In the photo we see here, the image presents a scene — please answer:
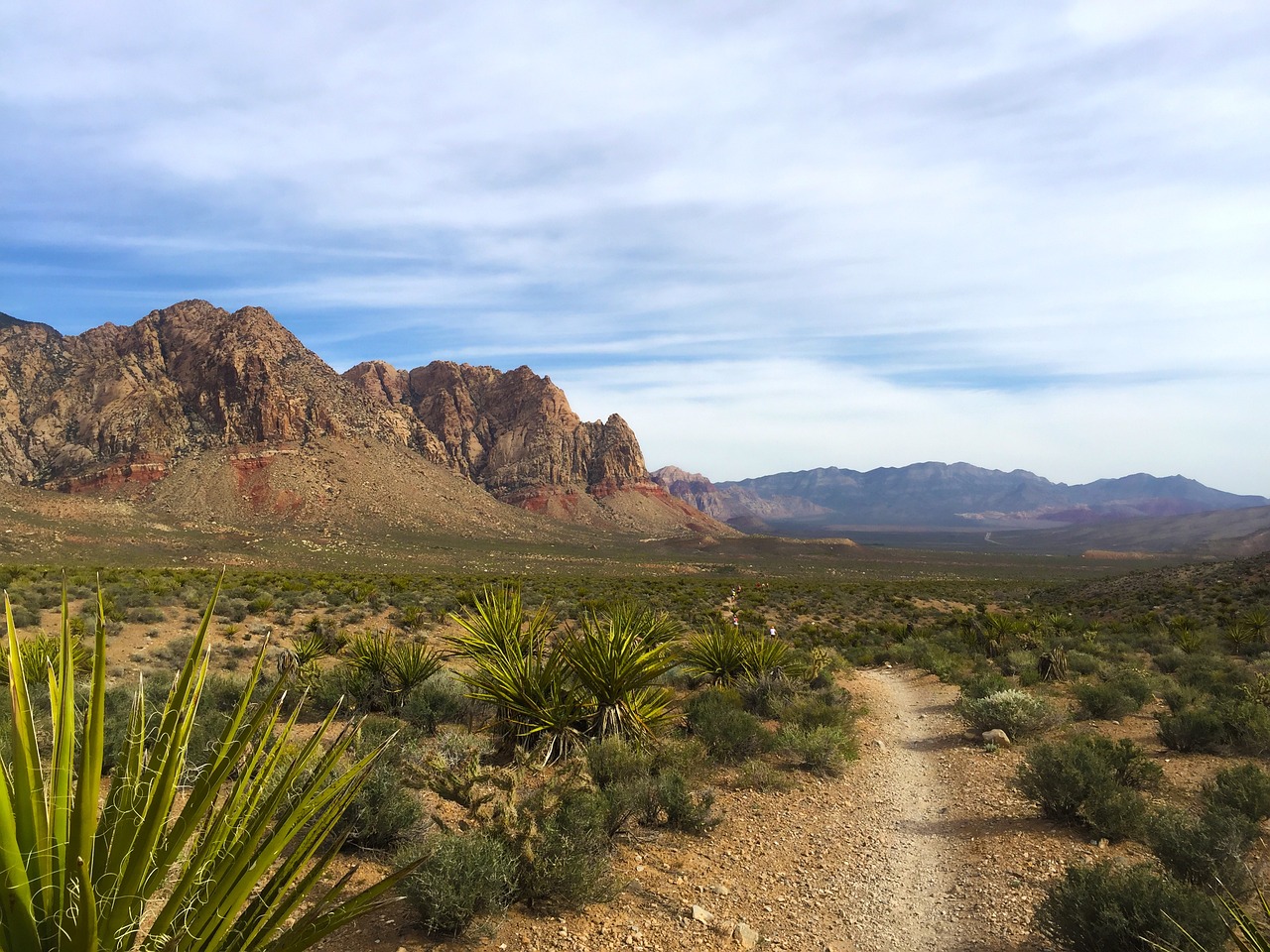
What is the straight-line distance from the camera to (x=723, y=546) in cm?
9981

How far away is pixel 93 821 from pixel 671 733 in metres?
8.14

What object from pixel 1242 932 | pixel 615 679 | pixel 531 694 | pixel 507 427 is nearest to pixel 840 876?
pixel 1242 932

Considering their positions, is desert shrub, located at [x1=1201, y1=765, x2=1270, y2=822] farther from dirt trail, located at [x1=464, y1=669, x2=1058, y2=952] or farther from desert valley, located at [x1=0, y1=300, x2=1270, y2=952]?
dirt trail, located at [x1=464, y1=669, x2=1058, y2=952]

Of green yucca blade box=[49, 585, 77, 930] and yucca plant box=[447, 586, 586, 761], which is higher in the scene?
green yucca blade box=[49, 585, 77, 930]

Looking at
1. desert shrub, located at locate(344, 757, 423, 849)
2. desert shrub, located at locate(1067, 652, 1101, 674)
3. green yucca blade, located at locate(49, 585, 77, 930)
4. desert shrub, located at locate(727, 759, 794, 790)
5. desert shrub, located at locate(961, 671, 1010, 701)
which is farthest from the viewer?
desert shrub, located at locate(1067, 652, 1101, 674)

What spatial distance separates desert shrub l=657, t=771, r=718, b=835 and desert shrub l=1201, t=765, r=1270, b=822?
4695 millimetres

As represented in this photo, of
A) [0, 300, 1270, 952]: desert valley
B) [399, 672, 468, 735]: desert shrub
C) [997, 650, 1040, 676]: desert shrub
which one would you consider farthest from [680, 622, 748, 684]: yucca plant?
[997, 650, 1040, 676]: desert shrub

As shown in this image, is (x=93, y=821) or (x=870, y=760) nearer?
(x=93, y=821)

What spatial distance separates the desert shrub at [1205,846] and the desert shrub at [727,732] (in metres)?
4.43

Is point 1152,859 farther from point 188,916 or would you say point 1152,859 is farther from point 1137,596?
point 1137,596

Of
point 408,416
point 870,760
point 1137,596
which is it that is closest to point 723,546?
point 1137,596

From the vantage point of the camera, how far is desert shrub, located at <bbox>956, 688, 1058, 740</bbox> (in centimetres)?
991

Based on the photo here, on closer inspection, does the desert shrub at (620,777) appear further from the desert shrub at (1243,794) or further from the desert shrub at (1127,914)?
the desert shrub at (1243,794)

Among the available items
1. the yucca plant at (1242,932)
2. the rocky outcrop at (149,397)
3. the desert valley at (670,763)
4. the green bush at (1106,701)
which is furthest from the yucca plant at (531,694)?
the rocky outcrop at (149,397)
